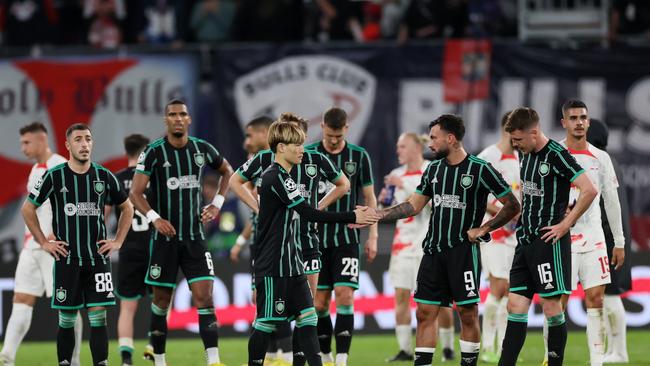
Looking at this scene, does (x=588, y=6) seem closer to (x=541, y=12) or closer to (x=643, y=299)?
(x=541, y=12)

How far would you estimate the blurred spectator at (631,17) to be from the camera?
62.8 ft

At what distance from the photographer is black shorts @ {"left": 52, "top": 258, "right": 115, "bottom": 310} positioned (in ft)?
33.8

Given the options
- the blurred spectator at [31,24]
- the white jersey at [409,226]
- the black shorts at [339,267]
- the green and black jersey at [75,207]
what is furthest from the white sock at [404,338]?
the blurred spectator at [31,24]

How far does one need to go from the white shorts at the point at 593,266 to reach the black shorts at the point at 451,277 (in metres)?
1.41

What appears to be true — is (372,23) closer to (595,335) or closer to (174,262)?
(174,262)

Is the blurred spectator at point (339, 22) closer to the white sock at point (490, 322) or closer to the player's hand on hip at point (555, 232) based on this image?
the white sock at point (490, 322)

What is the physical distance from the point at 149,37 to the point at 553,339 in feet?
38.6

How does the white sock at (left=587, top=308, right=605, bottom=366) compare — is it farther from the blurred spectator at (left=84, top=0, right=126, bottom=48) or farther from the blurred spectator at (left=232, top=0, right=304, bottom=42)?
the blurred spectator at (left=84, top=0, right=126, bottom=48)

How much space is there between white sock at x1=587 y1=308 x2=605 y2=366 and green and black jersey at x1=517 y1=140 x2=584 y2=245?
1437 millimetres

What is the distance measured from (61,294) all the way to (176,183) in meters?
1.48

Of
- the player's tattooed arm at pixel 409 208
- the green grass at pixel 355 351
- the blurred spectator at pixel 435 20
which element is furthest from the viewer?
the blurred spectator at pixel 435 20

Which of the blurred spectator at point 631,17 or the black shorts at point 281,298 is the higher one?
the blurred spectator at point 631,17

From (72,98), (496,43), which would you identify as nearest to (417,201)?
(496,43)

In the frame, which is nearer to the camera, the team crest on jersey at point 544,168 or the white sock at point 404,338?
the team crest on jersey at point 544,168
